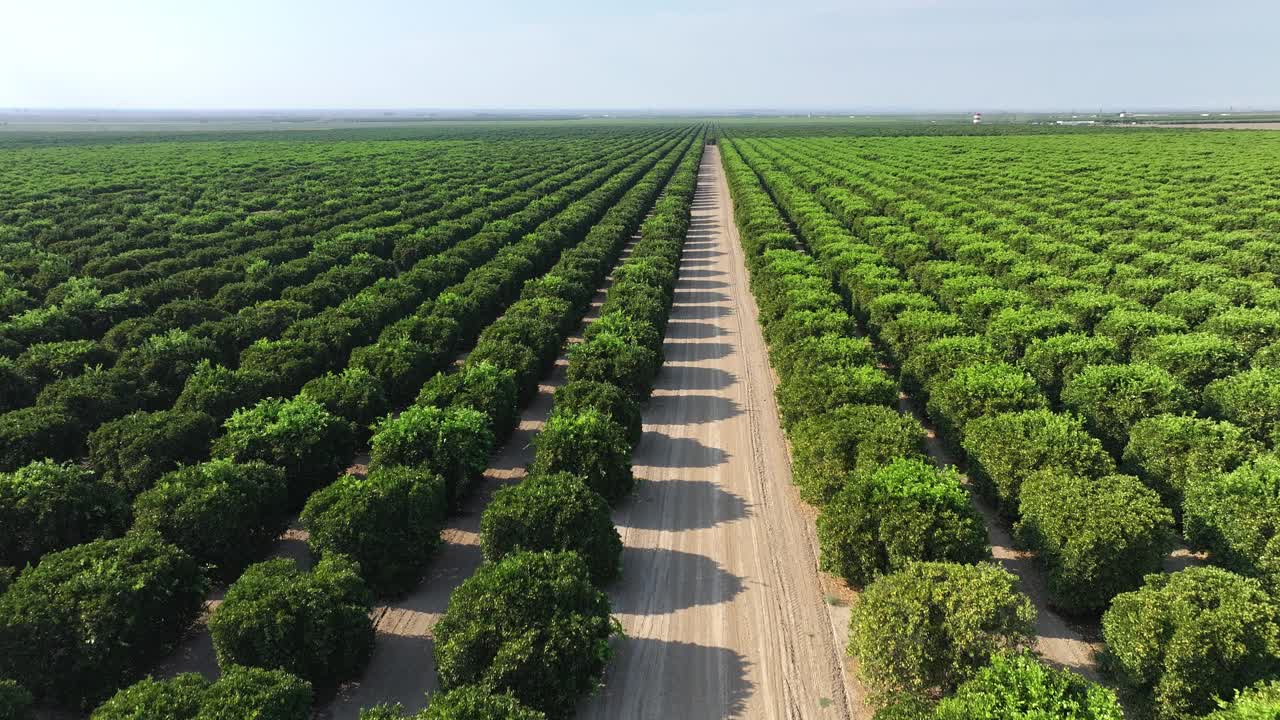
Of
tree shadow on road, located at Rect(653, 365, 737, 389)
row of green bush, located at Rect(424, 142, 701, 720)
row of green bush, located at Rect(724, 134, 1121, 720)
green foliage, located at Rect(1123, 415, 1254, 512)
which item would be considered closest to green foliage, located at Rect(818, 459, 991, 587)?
row of green bush, located at Rect(724, 134, 1121, 720)

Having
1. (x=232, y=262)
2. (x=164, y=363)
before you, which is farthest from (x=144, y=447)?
(x=232, y=262)

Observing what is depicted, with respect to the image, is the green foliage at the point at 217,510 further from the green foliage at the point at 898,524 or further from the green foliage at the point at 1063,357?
the green foliage at the point at 1063,357

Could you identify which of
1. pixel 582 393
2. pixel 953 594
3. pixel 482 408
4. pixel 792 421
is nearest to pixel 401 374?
pixel 482 408

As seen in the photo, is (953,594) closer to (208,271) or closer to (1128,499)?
(1128,499)

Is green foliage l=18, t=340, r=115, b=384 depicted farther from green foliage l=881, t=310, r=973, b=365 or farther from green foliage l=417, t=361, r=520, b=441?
green foliage l=881, t=310, r=973, b=365

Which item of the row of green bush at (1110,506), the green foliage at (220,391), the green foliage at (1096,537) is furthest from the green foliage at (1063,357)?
the green foliage at (220,391)

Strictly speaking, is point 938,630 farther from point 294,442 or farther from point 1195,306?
point 1195,306

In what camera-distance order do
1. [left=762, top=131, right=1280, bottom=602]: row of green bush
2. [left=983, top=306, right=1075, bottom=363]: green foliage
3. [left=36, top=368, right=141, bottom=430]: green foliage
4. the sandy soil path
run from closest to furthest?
the sandy soil path → [left=762, top=131, right=1280, bottom=602]: row of green bush → [left=36, top=368, right=141, bottom=430]: green foliage → [left=983, top=306, right=1075, bottom=363]: green foliage
